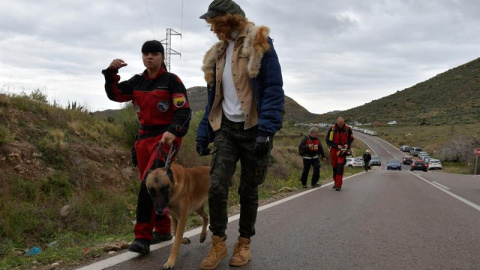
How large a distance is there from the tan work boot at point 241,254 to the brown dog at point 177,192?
1.76ft

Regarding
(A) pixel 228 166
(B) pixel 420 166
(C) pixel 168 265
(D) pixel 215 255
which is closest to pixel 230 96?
(A) pixel 228 166

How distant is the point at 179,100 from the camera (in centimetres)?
412

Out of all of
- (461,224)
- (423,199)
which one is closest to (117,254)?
(461,224)

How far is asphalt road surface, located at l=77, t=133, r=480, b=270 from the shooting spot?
3.92 metres

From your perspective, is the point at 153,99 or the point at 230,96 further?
the point at 153,99

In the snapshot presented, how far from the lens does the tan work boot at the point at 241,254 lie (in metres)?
3.74

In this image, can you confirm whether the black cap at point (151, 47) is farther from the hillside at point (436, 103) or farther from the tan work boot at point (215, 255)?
the hillside at point (436, 103)

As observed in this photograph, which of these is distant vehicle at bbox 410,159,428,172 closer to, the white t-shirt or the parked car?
the parked car

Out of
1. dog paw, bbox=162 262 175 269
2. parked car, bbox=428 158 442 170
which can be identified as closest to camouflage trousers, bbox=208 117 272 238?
dog paw, bbox=162 262 175 269

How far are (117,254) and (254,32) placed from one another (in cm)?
242

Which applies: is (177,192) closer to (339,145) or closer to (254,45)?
(254,45)

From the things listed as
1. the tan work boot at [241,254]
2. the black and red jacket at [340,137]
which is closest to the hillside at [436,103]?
the black and red jacket at [340,137]

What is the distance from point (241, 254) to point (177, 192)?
A: 853mm

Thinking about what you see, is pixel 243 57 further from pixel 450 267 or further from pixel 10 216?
pixel 10 216
